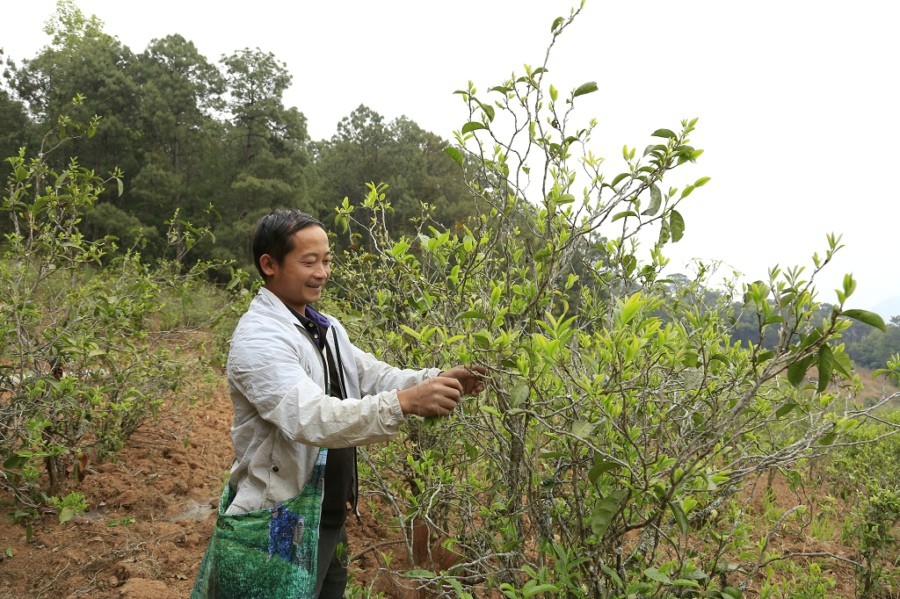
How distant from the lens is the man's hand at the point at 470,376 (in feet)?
5.17

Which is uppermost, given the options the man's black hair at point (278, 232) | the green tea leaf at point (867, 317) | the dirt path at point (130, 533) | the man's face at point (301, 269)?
the man's black hair at point (278, 232)

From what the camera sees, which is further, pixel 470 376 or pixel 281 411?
pixel 470 376

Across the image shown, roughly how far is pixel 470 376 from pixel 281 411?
0.49 m

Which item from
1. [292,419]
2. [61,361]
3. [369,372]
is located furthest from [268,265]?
[61,361]

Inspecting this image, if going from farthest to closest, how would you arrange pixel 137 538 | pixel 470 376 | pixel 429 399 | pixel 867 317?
pixel 137 538
pixel 470 376
pixel 429 399
pixel 867 317

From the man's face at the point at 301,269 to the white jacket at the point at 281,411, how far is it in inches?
2.2

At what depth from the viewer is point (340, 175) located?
20984 millimetres

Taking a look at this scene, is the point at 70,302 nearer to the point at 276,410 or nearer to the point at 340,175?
the point at 276,410

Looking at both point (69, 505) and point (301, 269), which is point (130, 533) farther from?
point (301, 269)

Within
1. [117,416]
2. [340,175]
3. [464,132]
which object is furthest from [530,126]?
[340,175]

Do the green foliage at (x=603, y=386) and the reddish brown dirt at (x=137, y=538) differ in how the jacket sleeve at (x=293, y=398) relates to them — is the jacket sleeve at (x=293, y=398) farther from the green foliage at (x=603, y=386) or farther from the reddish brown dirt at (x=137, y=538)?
the reddish brown dirt at (x=137, y=538)

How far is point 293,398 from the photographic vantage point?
1477 mm

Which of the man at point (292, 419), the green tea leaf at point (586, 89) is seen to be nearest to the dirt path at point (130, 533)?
the man at point (292, 419)

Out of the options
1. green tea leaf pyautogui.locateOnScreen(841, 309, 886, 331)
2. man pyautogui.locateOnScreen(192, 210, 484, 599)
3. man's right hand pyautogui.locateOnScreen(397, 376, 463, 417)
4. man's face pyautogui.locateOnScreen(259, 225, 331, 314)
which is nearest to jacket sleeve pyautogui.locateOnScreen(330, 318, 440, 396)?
man pyautogui.locateOnScreen(192, 210, 484, 599)
